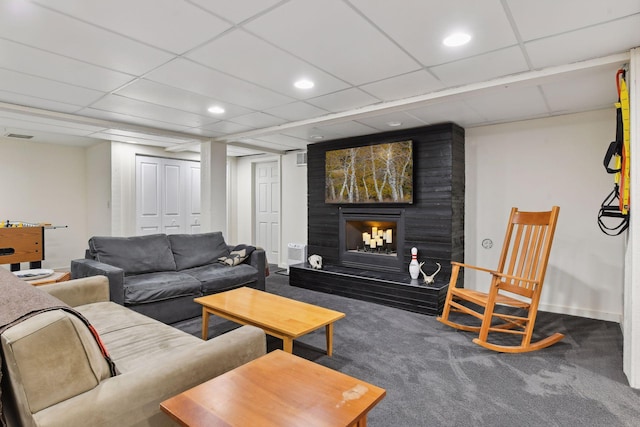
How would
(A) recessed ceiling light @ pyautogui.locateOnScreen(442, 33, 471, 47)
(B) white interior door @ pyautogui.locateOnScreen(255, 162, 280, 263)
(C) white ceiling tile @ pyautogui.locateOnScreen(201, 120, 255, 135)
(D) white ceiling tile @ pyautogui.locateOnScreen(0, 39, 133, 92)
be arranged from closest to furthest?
Result: (A) recessed ceiling light @ pyautogui.locateOnScreen(442, 33, 471, 47)
(D) white ceiling tile @ pyautogui.locateOnScreen(0, 39, 133, 92)
(C) white ceiling tile @ pyautogui.locateOnScreen(201, 120, 255, 135)
(B) white interior door @ pyautogui.locateOnScreen(255, 162, 280, 263)

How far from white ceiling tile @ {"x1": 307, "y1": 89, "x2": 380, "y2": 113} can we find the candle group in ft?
6.45

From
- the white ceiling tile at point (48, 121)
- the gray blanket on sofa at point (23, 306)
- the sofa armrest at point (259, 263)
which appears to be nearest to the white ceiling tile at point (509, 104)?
the sofa armrest at point (259, 263)

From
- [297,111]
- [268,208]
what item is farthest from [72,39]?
[268,208]

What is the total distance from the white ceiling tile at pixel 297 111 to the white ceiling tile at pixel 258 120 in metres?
0.15

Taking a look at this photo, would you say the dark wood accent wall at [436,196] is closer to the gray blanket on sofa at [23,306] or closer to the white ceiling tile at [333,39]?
the white ceiling tile at [333,39]

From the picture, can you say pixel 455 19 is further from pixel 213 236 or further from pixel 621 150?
pixel 213 236

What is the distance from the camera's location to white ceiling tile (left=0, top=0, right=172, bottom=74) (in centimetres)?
187

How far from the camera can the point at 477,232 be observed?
441 cm

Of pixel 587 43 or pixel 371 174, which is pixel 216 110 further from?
pixel 587 43

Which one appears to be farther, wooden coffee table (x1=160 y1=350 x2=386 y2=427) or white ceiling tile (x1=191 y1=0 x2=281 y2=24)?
white ceiling tile (x1=191 y1=0 x2=281 y2=24)

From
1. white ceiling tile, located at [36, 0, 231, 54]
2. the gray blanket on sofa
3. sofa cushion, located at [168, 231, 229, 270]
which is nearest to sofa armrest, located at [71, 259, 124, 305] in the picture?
sofa cushion, located at [168, 231, 229, 270]

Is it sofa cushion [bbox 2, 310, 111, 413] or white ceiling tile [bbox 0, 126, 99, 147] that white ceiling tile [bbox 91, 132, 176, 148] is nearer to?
white ceiling tile [bbox 0, 126, 99, 147]

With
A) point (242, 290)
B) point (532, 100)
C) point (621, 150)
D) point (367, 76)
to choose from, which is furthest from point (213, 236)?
point (621, 150)

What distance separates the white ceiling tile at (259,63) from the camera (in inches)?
87.5
